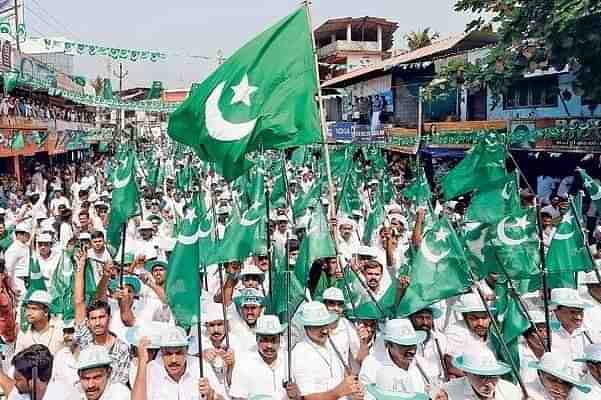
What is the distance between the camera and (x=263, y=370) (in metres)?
4.46

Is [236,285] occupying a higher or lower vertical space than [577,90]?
lower

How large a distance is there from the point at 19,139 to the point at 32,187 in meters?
2.53

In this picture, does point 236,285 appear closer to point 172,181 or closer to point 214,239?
point 214,239

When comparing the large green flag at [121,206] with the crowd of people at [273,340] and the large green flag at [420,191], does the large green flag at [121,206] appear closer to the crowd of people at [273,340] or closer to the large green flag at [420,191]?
the crowd of people at [273,340]

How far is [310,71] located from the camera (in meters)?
6.05

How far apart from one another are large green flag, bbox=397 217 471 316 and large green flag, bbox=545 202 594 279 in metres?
1.69

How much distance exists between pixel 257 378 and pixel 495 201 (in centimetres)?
409

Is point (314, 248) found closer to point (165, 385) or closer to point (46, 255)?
point (165, 385)

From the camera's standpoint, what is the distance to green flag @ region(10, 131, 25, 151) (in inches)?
721

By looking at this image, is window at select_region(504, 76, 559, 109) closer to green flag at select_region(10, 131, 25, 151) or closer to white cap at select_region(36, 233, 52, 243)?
white cap at select_region(36, 233, 52, 243)

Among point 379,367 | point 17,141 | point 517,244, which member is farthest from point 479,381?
point 17,141

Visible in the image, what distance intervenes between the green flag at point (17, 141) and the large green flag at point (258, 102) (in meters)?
13.9

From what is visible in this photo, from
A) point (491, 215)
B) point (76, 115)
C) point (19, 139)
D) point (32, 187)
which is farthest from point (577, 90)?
point (76, 115)

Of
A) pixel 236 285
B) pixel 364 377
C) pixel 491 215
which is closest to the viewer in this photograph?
pixel 364 377
